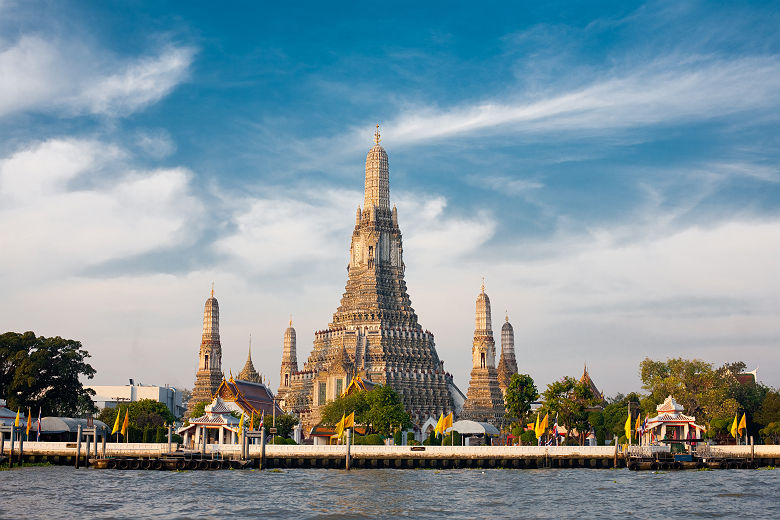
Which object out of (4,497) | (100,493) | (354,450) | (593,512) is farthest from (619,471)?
(4,497)

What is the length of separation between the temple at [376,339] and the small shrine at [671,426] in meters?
49.9

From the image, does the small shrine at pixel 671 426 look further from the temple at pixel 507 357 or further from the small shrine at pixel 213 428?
the temple at pixel 507 357

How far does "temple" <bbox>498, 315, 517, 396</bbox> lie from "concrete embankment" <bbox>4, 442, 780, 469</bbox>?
83.2 meters

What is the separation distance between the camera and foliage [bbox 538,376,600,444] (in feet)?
339

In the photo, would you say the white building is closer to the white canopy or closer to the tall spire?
the tall spire

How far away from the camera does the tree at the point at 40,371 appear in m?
102

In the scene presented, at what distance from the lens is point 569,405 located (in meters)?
104

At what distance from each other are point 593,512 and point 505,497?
7.73 meters

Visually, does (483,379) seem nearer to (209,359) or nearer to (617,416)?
(617,416)

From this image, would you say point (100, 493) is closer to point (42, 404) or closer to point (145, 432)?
point (145, 432)

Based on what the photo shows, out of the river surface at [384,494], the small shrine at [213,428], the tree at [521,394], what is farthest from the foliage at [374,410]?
the river surface at [384,494]

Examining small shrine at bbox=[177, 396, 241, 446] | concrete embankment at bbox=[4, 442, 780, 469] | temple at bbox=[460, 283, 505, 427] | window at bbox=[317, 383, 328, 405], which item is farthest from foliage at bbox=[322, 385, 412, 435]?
temple at bbox=[460, 283, 505, 427]

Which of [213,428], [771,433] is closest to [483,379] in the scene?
[771,433]

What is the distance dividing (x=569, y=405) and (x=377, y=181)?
2433 inches
